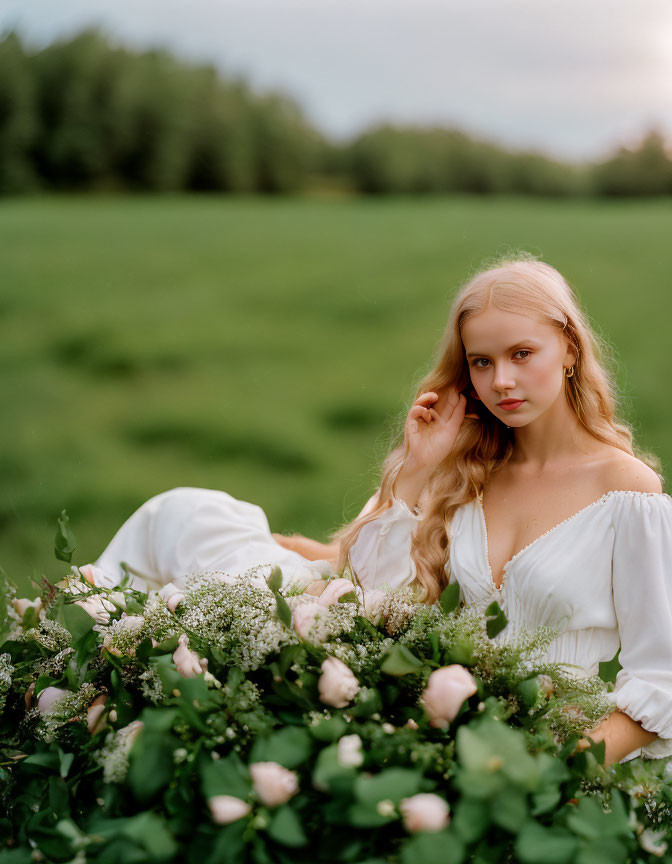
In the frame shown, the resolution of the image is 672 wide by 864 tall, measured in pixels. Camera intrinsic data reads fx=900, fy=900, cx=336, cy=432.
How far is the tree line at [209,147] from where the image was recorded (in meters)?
14.1

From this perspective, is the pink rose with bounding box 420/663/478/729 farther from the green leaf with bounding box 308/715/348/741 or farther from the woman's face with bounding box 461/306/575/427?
the woman's face with bounding box 461/306/575/427

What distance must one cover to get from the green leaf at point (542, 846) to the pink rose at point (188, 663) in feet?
2.25

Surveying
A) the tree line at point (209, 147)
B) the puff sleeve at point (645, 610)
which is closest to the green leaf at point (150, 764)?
the puff sleeve at point (645, 610)

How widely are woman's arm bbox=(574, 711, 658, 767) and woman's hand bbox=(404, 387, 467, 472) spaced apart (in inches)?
40.2

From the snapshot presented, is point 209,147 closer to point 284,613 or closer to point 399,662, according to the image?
point 284,613

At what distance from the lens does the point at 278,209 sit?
15594 mm

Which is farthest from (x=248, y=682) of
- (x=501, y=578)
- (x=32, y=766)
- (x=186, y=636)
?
(x=501, y=578)

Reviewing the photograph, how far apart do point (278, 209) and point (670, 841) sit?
14.7 m

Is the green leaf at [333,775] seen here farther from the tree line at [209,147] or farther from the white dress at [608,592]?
the tree line at [209,147]

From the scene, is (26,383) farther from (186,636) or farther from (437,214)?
(186,636)

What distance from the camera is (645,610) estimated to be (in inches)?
95.8

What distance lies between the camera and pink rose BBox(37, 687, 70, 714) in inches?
79.3

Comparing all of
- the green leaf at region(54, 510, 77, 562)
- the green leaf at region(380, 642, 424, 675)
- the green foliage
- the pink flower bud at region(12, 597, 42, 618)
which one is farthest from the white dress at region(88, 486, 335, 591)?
the green leaf at region(380, 642, 424, 675)

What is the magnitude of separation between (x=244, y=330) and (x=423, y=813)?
10.7 m
